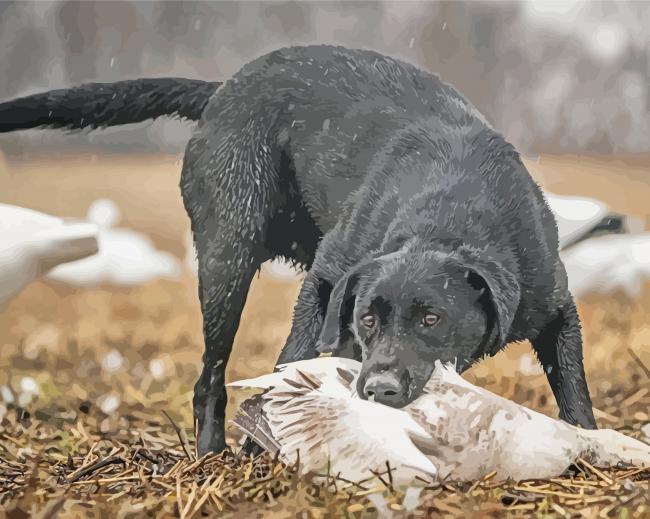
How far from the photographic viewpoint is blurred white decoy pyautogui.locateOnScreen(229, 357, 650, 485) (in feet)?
6.08

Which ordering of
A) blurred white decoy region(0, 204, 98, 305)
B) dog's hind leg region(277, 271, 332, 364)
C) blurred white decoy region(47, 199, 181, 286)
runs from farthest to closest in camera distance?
blurred white decoy region(47, 199, 181, 286) < blurred white decoy region(0, 204, 98, 305) < dog's hind leg region(277, 271, 332, 364)

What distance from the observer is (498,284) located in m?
2.10

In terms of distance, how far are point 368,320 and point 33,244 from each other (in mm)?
1080

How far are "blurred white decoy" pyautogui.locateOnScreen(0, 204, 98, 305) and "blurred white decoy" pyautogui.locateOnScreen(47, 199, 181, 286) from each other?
79mm

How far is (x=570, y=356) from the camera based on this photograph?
238 centimetres

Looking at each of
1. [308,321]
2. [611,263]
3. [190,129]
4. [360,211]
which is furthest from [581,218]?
[190,129]

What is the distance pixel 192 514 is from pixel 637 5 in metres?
1.75

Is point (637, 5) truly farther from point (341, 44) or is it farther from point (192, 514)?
point (192, 514)

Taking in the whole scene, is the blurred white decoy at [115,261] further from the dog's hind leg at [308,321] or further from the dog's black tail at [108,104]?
the dog's hind leg at [308,321]

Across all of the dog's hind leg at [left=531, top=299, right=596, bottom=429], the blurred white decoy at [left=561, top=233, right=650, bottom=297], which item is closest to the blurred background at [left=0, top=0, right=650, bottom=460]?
the blurred white decoy at [left=561, top=233, right=650, bottom=297]

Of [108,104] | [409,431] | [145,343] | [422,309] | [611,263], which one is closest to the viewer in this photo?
[409,431]

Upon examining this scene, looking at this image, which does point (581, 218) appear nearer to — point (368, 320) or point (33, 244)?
point (368, 320)

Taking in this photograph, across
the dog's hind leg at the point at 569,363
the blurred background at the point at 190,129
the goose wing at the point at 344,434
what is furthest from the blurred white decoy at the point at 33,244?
the dog's hind leg at the point at 569,363

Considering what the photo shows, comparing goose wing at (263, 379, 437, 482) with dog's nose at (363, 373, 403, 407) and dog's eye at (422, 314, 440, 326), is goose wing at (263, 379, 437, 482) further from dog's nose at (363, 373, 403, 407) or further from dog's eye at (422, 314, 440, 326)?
dog's eye at (422, 314, 440, 326)
